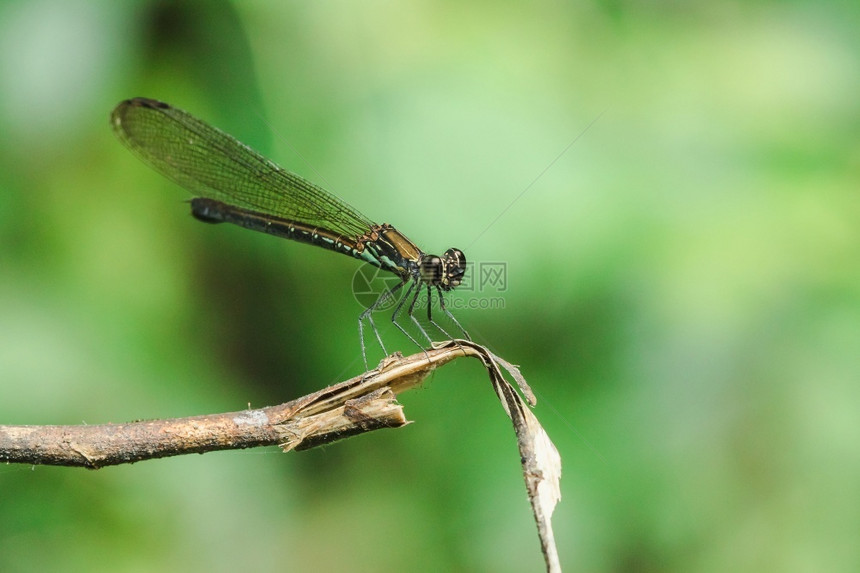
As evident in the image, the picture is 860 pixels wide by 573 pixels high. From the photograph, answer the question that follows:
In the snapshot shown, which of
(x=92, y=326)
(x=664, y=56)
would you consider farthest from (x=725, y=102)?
(x=92, y=326)

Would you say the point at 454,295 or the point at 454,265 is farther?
the point at 454,295

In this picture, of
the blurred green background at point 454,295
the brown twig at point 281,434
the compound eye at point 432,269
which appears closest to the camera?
the brown twig at point 281,434

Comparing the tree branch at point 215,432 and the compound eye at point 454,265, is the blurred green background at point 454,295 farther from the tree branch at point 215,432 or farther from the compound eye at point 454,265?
the tree branch at point 215,432

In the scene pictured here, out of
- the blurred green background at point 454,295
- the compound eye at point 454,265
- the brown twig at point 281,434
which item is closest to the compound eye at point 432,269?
the compound eye at point 454,265

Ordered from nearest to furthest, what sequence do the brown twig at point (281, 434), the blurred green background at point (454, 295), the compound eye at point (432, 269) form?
the brown twig at point (281, 434) → the blurred green background at point (454, 295) → the compound eye at point (432, 269)

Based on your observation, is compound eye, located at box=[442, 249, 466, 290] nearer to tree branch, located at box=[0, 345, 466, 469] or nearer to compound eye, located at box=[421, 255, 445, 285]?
compound eye, located at box=[421, 255, 445, 285]

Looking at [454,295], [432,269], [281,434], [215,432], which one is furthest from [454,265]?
[215,432]

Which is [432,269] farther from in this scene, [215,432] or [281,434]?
[215,432]

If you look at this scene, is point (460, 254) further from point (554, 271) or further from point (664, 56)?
point (664, 56)

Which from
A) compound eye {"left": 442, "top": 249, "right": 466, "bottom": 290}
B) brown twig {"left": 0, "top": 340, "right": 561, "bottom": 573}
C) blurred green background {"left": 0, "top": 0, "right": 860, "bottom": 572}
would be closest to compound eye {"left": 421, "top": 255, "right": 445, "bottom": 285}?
compound eye {"left": 442, "top": 249, "right": 466, "bottom": 290}

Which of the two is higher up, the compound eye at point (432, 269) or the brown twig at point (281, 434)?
the compound eye at point (432, 269)
